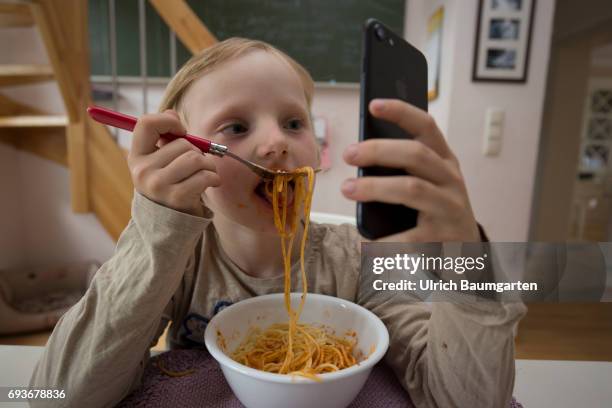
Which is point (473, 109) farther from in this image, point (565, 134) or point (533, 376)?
point (565, 134)

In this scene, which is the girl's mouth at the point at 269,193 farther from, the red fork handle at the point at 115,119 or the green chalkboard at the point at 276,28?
the green chalkboard at the point at 276,28

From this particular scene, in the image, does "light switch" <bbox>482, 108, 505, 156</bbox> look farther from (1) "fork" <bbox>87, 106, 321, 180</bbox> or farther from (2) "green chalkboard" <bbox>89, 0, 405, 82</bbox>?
(1) "fork" <bbox>87, 106, 321, 180</bbox>

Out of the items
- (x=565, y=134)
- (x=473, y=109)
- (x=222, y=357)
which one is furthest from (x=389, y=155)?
(x=565, y=134)

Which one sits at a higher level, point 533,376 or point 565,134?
point 565,134

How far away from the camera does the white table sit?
0.57 meters

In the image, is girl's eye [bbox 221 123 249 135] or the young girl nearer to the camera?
the young girl

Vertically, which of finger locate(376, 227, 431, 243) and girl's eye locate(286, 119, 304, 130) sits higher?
girl's eye locate(286, 119, 304, 130)

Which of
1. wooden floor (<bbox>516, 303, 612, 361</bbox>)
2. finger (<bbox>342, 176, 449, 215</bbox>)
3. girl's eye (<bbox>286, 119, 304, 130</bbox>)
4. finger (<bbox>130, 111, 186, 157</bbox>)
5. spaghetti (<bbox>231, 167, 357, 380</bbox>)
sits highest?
girl's eye (<bbox>286, 119, 304, 130</bbox>)

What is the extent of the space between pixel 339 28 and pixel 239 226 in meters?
2.25

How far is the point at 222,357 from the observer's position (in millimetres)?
456

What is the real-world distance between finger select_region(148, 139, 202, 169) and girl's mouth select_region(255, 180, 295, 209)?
0.55 ft

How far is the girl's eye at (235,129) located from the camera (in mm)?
652

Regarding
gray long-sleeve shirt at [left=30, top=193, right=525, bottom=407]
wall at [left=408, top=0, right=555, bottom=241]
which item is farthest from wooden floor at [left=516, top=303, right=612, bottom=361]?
gray long-sleeve shirt at [left=30, top=193, right=525, bottom=407]

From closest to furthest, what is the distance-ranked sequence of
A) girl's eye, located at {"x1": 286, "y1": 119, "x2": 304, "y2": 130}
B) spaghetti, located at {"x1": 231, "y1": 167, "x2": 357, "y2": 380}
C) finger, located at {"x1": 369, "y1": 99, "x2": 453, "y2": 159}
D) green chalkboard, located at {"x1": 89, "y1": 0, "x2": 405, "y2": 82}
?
finger, located at {"x1": 369, "y1": 99, "x2": 453, "y2": 159} → spaghetti, located at {"x1": 231, "y1": 167, "x2": 357, "y2": 380} → girl's eye, located at {"x1": 286, "y1": 119, "x2": 304, "y2": 130} → green chalkboard, located at {"x1": 89, "y1": 0, "x2": 405, "y2": 82}
